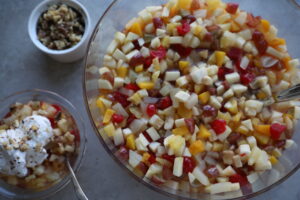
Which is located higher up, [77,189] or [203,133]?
[203,133]

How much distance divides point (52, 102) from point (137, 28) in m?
0.64

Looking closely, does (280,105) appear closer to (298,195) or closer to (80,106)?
(298,195)

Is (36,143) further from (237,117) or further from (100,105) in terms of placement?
(237,117)

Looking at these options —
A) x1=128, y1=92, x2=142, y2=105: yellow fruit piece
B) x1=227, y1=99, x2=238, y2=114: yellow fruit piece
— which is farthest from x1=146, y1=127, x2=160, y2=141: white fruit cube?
x1=227, y1=99, x2=238, y2=114: yellow fruit piece

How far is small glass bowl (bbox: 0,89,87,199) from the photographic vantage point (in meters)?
2.10

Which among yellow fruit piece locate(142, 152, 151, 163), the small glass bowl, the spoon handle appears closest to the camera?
the spoon handle

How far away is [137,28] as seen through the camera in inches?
80.6

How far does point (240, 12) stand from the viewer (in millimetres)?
2076

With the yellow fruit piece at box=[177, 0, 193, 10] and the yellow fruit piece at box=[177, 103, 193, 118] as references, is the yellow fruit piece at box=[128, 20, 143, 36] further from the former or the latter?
the yellow fruit piece at box=[177, 103, 193, 118]

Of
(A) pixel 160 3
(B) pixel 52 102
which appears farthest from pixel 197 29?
(B) pixel 52 102

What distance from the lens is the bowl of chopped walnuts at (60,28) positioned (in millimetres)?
2123

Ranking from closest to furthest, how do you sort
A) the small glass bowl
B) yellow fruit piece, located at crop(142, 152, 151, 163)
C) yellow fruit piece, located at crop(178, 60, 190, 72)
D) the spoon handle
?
1. the spoon handle
2. yellow fruit piece, located at crop(142, 152, 151, 163)
3. yellow fruit piece, located at crop(178, 60, 190, 72)
4. the small glass bowl

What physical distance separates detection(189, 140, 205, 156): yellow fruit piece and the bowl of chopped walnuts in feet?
2.72

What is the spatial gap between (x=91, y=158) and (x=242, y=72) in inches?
37.8
